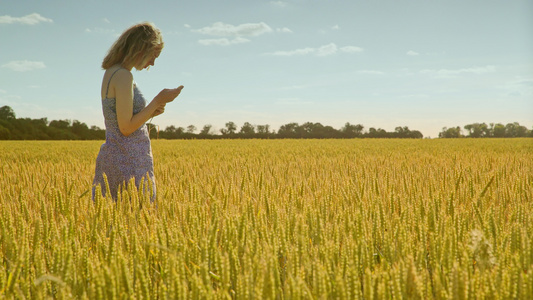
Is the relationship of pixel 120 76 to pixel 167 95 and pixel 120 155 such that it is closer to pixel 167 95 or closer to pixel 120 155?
pixel 167 95

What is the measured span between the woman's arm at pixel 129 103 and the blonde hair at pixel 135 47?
15cm

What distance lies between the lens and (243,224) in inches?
50.3

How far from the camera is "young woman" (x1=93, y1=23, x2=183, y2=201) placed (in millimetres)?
2484

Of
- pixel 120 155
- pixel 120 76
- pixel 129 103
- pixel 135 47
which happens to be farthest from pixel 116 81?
pixel 120 155

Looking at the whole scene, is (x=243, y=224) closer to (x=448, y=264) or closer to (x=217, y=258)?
(x=217, y=258)

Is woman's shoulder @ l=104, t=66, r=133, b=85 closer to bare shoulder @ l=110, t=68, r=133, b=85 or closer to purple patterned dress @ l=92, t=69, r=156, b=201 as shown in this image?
bare shoulder @ l=110, t=68, r=133, b=85

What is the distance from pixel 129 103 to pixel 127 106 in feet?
0.08

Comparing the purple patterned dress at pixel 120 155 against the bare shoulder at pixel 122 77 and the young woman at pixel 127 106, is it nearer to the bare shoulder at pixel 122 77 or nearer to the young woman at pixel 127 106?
the young woman at pixel 127 106

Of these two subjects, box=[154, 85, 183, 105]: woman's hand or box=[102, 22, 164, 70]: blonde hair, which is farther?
box=[102, 22, 164, 70]: blonde hair

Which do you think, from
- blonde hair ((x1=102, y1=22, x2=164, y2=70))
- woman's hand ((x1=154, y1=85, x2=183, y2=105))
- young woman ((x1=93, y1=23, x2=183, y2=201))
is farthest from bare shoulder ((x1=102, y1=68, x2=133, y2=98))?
woman's hand ((x1=154, y1=85, x2=183, y2=105))

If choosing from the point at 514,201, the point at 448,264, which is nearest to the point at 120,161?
the point at 448,264

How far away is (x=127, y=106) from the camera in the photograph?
248cm

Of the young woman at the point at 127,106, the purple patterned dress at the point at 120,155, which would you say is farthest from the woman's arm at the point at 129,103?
the purple patterned dress at the point at 120,155

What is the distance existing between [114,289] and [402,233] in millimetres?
870
